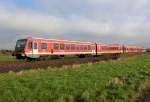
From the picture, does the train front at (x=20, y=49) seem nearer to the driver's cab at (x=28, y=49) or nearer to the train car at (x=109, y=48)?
the driver's cab at (x=28, y=49)

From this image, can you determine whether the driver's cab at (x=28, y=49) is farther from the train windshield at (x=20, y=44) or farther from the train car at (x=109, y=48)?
the train car at (x=109, y=48)

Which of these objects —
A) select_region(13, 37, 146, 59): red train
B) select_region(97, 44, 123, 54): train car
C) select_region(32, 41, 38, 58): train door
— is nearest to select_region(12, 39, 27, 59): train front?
select_region(13, 37, 146, 59): red train

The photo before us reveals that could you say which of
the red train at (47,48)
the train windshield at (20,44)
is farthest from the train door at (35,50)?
the train windshield at (20,44)

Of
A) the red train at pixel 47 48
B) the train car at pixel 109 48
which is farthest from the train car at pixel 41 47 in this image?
the train car at pixel 109 48

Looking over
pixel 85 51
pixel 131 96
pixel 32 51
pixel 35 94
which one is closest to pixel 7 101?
pixel 35 94

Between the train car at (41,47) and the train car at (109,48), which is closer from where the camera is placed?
the train car at (41,47)

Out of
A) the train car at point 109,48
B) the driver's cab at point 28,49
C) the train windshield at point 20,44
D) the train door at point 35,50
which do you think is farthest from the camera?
the train car at point 109,48

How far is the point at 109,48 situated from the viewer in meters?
64.6

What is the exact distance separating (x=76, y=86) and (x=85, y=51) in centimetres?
3843

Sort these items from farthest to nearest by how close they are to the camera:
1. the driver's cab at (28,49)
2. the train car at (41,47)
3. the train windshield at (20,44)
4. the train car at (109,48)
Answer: the train car at (109,48), the train windshield at (20,44), the train car at (41,47), the driver's cab at (28,49)

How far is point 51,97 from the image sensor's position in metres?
10.7

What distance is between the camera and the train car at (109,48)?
5903cm

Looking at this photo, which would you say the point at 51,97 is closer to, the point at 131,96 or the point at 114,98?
the point at 114,98

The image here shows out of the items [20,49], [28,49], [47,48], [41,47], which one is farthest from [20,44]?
[47,48]
